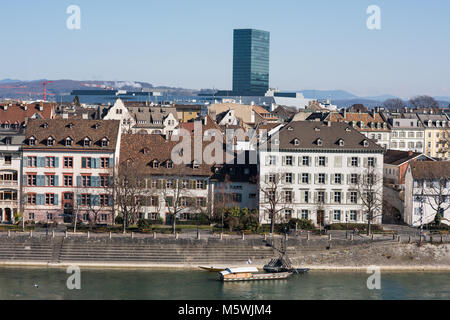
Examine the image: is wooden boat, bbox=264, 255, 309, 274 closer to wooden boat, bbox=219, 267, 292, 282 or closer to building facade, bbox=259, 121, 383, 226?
wooden boat, bbox=219, 267, 292, 282

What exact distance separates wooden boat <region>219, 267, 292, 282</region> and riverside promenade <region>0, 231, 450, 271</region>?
13.7 ft

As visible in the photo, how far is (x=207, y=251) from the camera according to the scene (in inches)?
2918

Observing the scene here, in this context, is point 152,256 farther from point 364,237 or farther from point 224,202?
point 364,237

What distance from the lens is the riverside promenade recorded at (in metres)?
73.1

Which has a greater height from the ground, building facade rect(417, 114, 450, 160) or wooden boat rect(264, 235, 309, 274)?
building facade rect(417, 114, 450, 160)

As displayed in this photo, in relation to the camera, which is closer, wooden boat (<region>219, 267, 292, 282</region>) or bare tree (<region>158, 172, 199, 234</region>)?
wooden boat (<region>219, 267, 292, 282</region>)

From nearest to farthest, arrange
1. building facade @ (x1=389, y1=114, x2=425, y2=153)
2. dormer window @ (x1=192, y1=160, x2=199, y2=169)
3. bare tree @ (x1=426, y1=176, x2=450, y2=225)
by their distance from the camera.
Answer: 1. bare tree @ (x1=426, y1=176, x2=450, y2=225)
2. dormer window @ (x1=192, y1=160, x2=199, y2=169)
3. building facade @ (x1=389, y1=114, x2=425, y2=153)

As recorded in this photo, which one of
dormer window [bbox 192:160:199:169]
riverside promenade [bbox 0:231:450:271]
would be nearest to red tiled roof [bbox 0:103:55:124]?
dormer window [bbox 192:160:199:169]

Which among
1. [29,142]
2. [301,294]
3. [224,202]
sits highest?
[29,142]

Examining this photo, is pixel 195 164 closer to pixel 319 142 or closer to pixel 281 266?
pixel 319 142

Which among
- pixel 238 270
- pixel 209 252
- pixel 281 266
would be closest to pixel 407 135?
pixel 281 266
